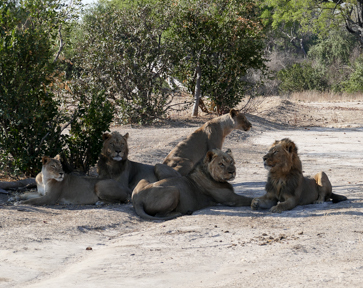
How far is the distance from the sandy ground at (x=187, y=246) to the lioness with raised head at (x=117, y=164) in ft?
2.92

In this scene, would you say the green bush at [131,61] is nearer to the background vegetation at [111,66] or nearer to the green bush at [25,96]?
the background vegetation at [111,66]

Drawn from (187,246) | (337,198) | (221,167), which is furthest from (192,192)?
(337,198)

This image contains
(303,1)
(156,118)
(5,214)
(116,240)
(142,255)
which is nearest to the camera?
(142,255)

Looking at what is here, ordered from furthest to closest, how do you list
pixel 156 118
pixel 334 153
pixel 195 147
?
pixel 156 118 < pixel 334 153 < pixel 195 147

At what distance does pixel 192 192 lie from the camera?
753 cm

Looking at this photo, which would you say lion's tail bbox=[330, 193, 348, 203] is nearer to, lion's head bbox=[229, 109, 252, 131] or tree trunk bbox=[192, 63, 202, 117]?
lion's head bbox=[229, 109, 252, 131]

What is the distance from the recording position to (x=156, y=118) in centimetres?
1925

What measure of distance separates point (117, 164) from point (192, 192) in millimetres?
1917

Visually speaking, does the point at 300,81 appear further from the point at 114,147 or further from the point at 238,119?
the point at 114,147

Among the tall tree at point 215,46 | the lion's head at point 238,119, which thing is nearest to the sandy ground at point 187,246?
the lion's head at point 238,119

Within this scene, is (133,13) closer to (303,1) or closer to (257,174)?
(257,174)

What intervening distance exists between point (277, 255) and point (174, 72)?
1550 cm

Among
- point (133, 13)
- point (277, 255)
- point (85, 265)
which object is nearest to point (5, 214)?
point (85, 265)

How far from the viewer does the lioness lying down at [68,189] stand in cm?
814
